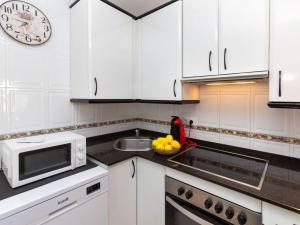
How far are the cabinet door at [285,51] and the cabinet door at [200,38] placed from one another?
0.33 meters

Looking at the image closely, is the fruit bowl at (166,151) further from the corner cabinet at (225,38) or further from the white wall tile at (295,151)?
the white wall tile at (295,151)

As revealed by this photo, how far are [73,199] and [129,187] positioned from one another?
48 cm

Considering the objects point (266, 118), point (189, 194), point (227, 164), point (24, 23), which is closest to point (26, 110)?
point (24, 23)

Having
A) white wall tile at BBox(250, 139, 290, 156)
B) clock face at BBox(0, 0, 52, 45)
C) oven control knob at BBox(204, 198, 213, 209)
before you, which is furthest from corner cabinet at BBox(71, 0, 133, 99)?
white wall tile at BBox(250, 139, 290, 156)

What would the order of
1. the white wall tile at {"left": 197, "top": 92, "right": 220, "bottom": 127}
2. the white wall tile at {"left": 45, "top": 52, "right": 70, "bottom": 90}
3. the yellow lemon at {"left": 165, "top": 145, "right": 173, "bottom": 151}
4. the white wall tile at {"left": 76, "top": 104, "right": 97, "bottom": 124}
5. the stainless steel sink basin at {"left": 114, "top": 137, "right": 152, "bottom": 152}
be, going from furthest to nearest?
the stainless steel sink basin at {"left": 114, "top": 137, "right": 152, "bottom": 152} < the white wall tile at {"left": 76, "top": 104, "right": 97, "bottom": 124} < the white wall tile at {"left": 197, "top": 92, "right": 220, "bottom": 127} < the white wall tile at {"left": 45, "top": 52, "right": 70, "bottom": 90} < the yellow lemon at {"left": 165, "top": 145, "right": 173, "bottom": 151}

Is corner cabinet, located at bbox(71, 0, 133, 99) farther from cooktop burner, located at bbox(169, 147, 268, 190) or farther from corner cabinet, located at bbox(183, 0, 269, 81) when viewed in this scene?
cooktop burner, located at bbox(169, 147, 268, 190)

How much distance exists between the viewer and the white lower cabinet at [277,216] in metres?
0.77

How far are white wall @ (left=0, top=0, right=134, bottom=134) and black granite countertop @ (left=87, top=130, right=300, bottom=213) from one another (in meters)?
0.41

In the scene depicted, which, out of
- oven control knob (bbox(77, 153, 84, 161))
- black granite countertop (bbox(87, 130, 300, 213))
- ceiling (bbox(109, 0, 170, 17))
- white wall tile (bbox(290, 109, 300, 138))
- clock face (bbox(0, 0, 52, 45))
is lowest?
black granite countertop (bbox(87, 130, 300, 213))

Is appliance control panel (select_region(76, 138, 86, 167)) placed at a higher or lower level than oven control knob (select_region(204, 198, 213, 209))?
higher

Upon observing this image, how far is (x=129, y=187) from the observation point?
1.39 m

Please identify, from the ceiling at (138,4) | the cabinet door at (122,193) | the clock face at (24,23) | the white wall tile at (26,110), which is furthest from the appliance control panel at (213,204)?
the ceiling at (138,4)

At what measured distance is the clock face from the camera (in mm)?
1224

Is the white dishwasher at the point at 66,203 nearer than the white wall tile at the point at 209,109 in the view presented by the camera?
Yes
